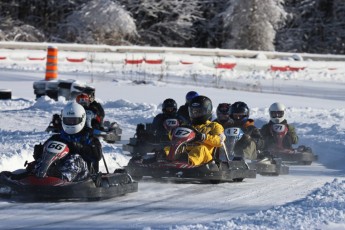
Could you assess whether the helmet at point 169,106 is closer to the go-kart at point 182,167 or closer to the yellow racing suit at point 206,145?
the yellow racing suit at point 206,145

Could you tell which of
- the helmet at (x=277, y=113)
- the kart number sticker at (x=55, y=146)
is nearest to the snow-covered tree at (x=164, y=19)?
the helmet at (x=277, y=113)

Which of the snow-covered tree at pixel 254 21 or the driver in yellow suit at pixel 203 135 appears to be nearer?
the driver in yellow suit at pixel 203 135

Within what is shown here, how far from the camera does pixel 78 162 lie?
8.96m

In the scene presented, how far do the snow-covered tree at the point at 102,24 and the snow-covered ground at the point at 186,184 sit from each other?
30.3ft

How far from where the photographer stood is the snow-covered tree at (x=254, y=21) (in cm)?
4022

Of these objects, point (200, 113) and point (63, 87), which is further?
point (63, 87)

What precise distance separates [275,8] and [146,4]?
6144mm

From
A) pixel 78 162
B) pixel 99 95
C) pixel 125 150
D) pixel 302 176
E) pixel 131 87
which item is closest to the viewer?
pixel 78 162

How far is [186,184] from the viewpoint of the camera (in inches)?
411

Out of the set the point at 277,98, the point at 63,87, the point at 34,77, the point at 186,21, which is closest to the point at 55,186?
the point at 63,87

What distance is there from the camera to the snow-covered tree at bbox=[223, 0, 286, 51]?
40219mm

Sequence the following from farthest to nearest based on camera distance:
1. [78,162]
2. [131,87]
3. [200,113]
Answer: [131,87], [200,113], [78,162]

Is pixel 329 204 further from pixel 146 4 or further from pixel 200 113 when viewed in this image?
pixel 146 4

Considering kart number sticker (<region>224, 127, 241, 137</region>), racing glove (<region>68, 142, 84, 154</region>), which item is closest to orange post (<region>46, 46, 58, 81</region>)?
kart number sticker (<region>224, 127, 241, 137</region>)
